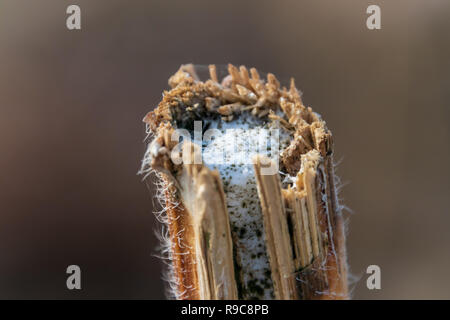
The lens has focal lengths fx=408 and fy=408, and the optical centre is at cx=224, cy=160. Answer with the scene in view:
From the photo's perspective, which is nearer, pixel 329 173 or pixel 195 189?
pixel 195 189

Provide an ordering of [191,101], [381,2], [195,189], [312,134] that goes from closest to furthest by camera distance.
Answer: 1. [195,189]
2. [312,134]
3. [191,101]
4. [381,2]

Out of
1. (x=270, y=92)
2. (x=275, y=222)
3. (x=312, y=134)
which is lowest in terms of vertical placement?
(x=275, y=222)

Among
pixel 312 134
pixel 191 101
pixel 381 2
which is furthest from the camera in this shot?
pixel 381 2

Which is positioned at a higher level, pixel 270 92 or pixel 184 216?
pixel 270 92

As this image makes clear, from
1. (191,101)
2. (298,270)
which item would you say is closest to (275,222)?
(298,270)

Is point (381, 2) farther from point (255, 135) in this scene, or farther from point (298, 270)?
point (298, 270)
